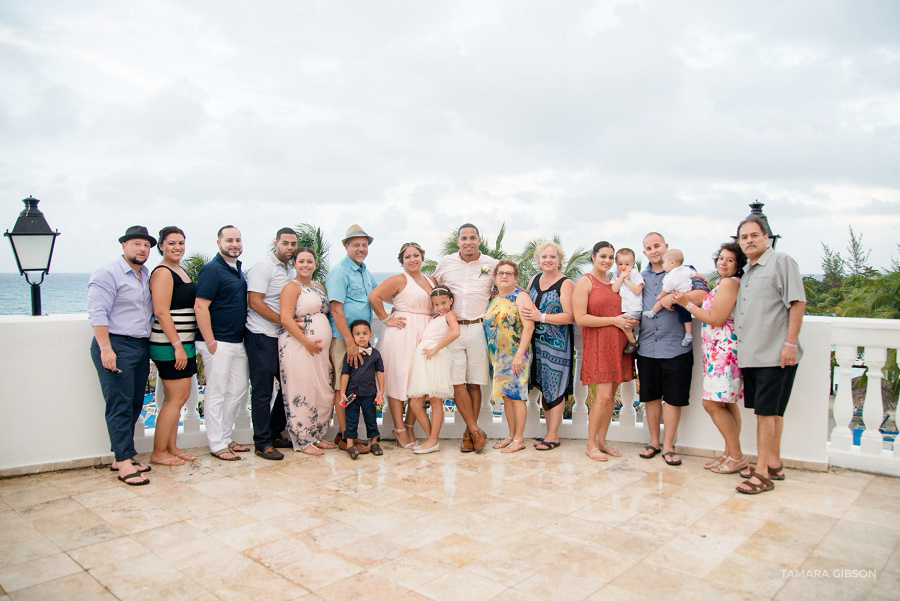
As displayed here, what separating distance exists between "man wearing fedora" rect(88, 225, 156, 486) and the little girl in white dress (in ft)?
6.10

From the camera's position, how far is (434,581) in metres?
2.54

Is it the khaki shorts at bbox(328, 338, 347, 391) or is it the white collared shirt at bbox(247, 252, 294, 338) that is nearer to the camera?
the white collared shirt at bbox(247, 252, 294, 338)

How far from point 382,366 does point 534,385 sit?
119 cm

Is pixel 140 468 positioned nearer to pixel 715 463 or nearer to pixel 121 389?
pixel 121 389

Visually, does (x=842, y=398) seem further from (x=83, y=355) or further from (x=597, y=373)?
(x=83, y=355)

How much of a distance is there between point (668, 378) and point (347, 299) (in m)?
2.41

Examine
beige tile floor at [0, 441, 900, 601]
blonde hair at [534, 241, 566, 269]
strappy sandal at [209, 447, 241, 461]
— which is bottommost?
beige tile floor at [0, 441, 900, 601]

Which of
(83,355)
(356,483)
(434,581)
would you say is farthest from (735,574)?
(83,355)

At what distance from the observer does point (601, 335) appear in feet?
14.4

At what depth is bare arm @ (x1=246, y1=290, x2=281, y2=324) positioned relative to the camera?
4395 millimetres

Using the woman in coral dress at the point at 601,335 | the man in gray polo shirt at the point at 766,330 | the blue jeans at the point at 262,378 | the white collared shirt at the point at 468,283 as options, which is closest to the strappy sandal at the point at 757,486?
the man in gray polo shirt at the point at 766,330

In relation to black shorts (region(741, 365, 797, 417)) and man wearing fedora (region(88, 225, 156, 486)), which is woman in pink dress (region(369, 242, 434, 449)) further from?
black shorts (region(741, 365, 797, 417))

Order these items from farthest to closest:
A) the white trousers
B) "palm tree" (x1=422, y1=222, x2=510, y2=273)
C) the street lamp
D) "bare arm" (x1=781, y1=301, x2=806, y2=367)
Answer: "palm tree" (x1=422, y1=222, x2=510, y2=273)
the street lamp
the white trousers
"bare arm" (x1=781, y1=301, x2=806, y2=367)

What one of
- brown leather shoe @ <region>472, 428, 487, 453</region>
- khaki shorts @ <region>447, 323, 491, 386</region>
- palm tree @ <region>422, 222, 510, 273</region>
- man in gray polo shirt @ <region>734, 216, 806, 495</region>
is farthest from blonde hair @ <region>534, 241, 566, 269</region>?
palm tree @ <region>422, 222, 510, 273</region>
